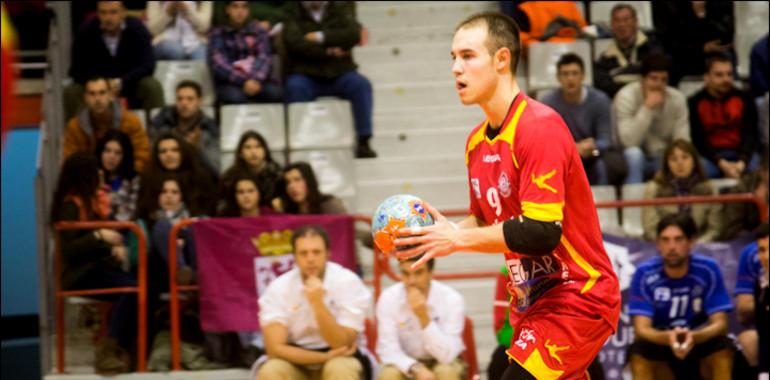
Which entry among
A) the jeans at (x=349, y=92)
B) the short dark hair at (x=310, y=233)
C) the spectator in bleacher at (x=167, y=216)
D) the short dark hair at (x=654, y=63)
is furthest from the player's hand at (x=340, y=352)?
the short dark hair at (x=654, y=63)

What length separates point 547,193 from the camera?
4.51 meters

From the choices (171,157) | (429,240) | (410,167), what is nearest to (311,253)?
(171,157)

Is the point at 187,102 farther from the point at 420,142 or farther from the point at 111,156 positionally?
the point at 420,142

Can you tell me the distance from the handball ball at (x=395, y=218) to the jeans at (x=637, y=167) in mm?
5564

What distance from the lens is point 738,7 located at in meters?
12.3

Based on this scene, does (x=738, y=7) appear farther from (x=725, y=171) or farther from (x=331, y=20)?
(x=331, y=20)

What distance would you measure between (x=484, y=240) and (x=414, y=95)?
699cm

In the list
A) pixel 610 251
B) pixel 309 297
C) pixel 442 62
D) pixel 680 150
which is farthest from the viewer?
pixel 442 62

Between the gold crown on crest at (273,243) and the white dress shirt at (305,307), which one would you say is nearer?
the white dress shirt at (305,307)

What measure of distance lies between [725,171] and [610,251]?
1.97 meters

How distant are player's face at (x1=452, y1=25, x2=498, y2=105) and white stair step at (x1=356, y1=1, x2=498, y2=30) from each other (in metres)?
7.47

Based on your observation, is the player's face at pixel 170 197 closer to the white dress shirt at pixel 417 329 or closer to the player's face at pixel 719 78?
the white dress shirt at pixel 417 329

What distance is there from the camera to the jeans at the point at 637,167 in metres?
9.93

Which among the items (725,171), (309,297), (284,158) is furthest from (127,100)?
(725,171)
